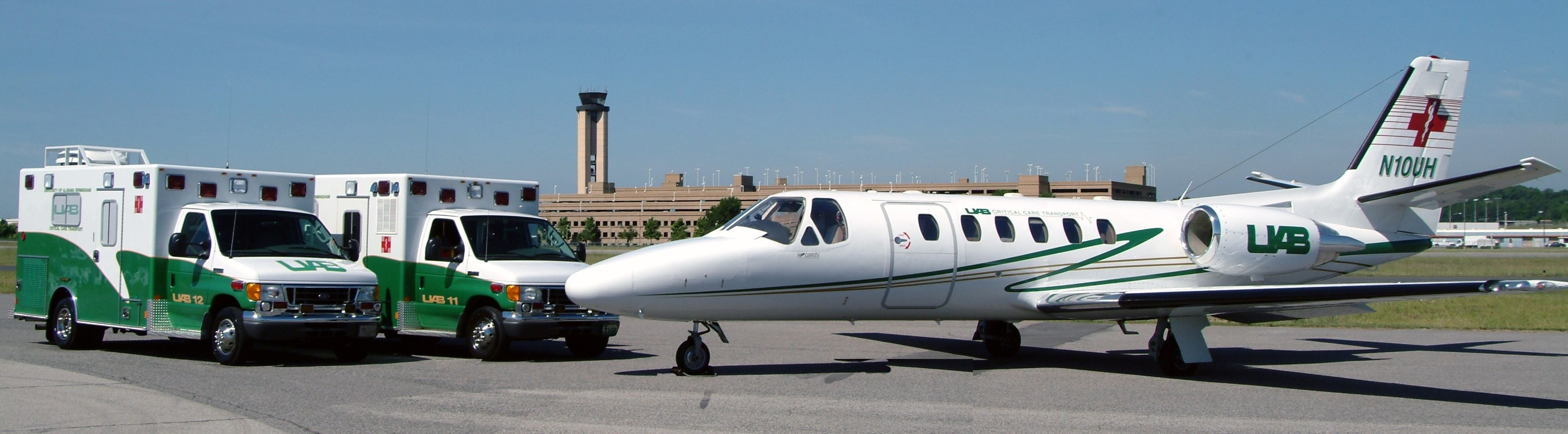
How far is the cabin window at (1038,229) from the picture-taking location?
14.4m

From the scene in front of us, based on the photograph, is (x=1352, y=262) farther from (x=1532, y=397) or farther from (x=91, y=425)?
(x=91, y=425)

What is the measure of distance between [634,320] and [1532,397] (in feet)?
52.3

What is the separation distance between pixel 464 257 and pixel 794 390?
536 centimetres

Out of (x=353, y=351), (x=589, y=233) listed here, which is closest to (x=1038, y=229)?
(x=353, y=351)

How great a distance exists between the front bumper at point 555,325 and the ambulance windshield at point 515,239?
1242 mm

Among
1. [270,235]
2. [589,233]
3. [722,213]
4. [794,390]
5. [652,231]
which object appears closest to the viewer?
[794,390]

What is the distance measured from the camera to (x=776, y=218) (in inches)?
506

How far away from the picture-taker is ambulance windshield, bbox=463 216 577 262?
1501 centimetres

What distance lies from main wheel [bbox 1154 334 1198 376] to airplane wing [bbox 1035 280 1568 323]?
0.38 metres

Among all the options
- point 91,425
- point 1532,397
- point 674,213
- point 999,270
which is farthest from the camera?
point 674,213

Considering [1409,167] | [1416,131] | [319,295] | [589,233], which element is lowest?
[319,295]

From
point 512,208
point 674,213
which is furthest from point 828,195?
point 674,213

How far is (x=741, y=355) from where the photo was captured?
50.2 ft

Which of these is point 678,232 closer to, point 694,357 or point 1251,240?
point 1251,240
